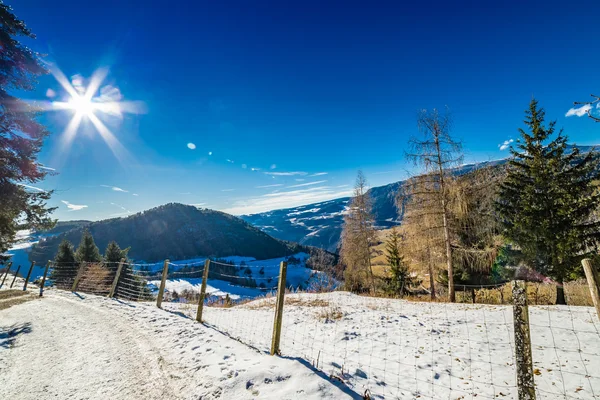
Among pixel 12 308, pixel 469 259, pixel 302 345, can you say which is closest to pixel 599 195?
pixel 469 259

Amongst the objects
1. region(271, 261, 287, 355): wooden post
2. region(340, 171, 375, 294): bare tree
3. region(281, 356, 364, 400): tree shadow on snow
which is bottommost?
region(281, 356, 364, 400): tree shadow on snow

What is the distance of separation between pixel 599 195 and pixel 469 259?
612 centimetres

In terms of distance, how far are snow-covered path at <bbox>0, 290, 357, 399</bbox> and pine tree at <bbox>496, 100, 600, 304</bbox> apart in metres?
14.0

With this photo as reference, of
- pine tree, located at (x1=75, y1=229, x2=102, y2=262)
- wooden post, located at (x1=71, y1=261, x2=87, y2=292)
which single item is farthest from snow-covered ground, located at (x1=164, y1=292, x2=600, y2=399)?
pine tree, located at (x1=75, y1=229, x2=102, y2=262)

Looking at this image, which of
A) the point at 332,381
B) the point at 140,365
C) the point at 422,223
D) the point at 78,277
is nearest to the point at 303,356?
the point at 332,381

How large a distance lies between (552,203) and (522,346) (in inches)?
541

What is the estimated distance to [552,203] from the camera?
12.5 meters

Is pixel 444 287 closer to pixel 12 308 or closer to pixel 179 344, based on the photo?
pixel 179 344

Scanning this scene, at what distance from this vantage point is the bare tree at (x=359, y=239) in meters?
22.4

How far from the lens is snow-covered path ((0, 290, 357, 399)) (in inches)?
158

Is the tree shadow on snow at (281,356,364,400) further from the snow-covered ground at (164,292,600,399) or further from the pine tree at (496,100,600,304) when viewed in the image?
the pine tree at (496,100,600,304)

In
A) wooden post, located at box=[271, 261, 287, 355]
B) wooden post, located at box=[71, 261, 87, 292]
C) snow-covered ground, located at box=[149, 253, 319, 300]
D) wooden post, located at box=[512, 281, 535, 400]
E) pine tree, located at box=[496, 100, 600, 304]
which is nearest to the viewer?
wooden post, located at box=[512, 281, 535, 400]

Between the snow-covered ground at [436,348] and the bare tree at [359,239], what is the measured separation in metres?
13.0

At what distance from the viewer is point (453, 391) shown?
4207 mm
